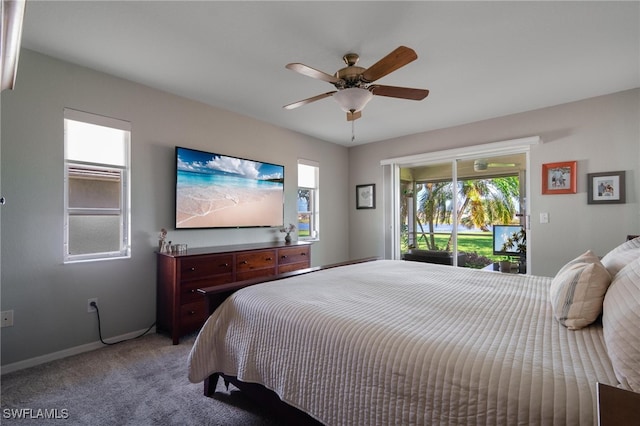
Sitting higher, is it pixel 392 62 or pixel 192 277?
pixel 392 62

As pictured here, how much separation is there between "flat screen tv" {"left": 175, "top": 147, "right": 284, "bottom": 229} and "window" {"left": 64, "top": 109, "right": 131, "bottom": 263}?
1.63ft

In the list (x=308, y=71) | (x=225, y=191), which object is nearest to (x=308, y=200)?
(x=225, y=191)

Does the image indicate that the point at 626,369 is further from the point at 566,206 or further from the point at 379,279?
the point at 566,206

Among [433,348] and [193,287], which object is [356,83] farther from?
[193,287]

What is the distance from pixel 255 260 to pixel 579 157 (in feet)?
12.5

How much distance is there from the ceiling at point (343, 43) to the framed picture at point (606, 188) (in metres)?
0.88

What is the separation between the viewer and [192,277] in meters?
2.83

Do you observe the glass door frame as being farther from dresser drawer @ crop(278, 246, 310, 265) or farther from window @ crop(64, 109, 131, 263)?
window @ crop(64, 109, 131, 263)

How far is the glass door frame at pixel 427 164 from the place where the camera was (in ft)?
12.2

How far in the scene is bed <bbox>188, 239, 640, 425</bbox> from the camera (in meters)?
0.86

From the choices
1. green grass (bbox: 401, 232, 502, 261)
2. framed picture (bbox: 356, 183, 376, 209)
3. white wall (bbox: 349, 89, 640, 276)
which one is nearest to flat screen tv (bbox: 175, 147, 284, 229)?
framed picture (bbox: 356, 183, 376, 209)

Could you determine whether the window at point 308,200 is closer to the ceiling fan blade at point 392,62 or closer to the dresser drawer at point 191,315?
the dresser drawer at point 191,315

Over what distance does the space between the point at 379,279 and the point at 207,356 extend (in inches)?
47.6

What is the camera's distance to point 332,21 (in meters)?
1.97
